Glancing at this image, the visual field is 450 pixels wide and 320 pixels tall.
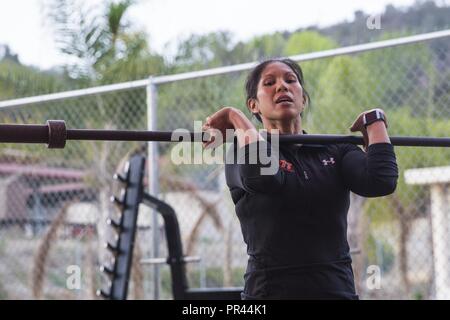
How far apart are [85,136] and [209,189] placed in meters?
3.25

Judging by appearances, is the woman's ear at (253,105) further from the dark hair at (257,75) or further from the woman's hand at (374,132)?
the woman's hand at (374,132)

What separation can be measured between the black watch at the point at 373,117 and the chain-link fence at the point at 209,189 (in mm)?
1829

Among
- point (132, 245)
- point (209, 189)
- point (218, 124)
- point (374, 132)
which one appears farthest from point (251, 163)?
point (209, 189)

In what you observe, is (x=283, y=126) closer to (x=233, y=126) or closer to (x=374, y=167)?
(x=233, y=126)

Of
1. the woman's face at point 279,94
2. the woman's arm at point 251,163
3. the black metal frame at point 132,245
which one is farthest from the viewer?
the black metal frame at point 132,245

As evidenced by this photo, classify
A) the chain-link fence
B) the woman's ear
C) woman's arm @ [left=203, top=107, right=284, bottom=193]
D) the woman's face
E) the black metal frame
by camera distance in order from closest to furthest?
woman's arm @ [left=203, top=107, right=284, bottom=193] → the woman's face → the woman's ear → the black metal frame → the chain-link fence

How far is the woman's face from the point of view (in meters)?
2.00

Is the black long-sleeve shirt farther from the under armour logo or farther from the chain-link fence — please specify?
the chain-link fence

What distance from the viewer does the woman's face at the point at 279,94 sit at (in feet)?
6.55

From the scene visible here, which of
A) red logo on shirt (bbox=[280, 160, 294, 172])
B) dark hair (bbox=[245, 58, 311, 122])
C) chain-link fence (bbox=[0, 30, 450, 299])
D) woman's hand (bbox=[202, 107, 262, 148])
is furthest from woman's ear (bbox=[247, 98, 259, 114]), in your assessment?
chain-link fence (bbox=[0, 30, 450, 299])

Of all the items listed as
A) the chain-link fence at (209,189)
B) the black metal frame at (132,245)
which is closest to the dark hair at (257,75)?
the chain-link fence at (209,189)

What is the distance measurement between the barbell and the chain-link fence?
1867 mm

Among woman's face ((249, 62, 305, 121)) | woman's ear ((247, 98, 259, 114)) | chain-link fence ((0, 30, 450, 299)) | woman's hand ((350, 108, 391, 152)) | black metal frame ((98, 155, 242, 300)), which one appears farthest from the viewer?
chain-link fence ((0, 30, 450, 299))
